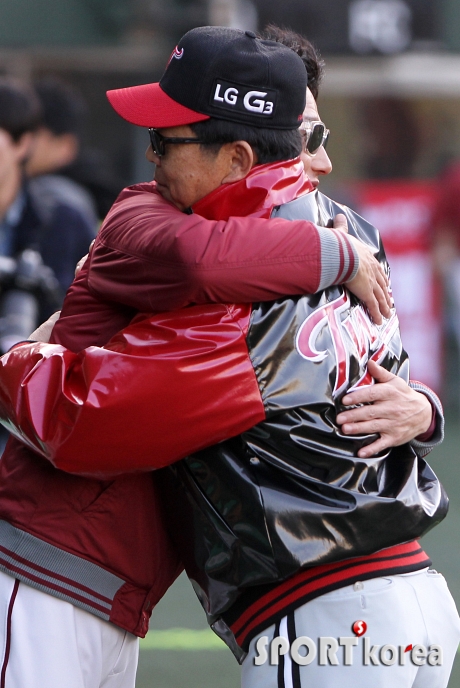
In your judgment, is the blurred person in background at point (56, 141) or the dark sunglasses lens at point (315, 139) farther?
the blurred person in background at point (56, 141)

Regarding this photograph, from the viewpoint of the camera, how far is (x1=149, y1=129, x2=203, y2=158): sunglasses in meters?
1.97

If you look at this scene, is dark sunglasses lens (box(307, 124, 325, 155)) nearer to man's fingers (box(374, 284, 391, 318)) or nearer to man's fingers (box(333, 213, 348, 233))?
man's fingers (box(333, 213, 348, 233))

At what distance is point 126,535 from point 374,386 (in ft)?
1.94

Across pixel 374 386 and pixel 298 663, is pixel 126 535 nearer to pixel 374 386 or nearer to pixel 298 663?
pixel 298 663

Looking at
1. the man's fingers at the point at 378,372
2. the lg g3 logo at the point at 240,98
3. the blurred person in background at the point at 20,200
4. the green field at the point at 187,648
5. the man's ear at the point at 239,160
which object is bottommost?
the green field at the point at 187,648

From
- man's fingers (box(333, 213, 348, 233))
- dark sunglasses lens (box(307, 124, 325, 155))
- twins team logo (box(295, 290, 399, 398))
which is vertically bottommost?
twins team logo (box(295, 290, 399, 398))

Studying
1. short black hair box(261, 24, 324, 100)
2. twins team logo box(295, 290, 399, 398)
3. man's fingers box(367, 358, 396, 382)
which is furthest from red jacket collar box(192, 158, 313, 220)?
short black hair box(261, 24, 324, 100)

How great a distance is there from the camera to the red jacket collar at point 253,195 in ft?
6.40

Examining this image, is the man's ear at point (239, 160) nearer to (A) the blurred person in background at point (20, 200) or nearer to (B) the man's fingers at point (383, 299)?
(B) the man's fingers at point (383, 299)

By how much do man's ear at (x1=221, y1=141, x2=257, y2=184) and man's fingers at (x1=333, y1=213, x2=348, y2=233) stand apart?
9.6 inches

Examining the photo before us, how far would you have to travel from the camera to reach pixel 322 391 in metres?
1.92

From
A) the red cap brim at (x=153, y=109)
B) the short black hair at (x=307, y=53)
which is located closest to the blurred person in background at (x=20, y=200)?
the short black hair at (x=307, y=53)

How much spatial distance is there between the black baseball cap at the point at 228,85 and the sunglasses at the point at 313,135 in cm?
24

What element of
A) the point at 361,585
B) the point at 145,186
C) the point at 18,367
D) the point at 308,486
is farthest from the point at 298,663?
the point at 145,186
